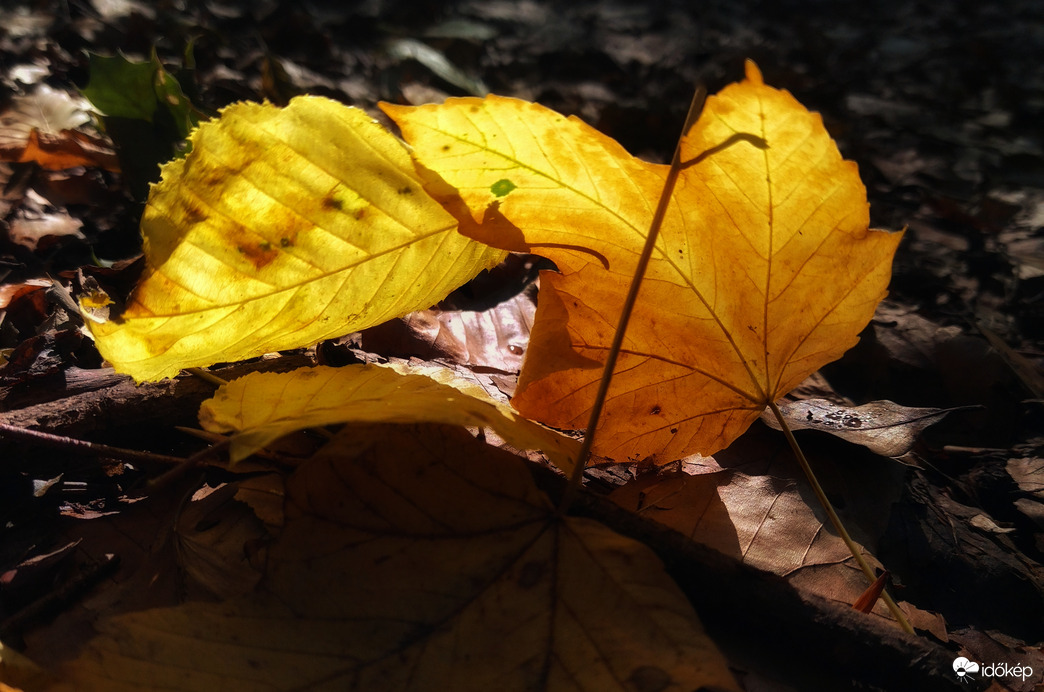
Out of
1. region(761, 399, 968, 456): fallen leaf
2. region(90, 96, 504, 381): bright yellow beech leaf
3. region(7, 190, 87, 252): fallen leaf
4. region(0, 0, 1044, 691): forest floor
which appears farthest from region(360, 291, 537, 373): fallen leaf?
region(7, 190, 87, 252): fallen leaf

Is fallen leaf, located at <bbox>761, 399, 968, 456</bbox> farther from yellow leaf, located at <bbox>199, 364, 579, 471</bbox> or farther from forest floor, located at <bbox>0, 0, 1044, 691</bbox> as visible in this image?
yellow leaf, located at <bbox>199, 364, 579, 471</bbox>

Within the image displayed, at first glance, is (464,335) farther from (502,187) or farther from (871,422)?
(871,422)

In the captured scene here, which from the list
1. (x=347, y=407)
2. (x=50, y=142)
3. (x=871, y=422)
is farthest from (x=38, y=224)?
(x=871, y=422)

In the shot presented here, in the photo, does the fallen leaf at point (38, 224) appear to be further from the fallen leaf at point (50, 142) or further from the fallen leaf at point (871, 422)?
the fallen leaf at point (871, 422)

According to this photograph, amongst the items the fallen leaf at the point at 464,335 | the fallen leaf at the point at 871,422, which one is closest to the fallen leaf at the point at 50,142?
the fallen leaf at the point at 464,335

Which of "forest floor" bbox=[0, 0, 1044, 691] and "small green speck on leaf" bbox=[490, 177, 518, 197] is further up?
"small green speck on leaf" bbox=[490, 177, 518, 197]

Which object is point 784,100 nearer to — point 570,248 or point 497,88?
point 570,248

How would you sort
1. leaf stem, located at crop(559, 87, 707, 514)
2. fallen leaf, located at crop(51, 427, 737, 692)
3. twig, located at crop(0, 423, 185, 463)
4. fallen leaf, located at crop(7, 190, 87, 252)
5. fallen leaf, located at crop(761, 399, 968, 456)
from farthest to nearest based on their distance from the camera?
fallen leaf, located at crop(7, 190, 87, 252) < fallen leaf, located at crop(761, 399, 968, 456) < twig, located at crop(0, 423, 185, 463) < leaf stem, located at crop(559, 87, 707, 514) < fallen leaf, located at crop(51, 427, 737, 692)
